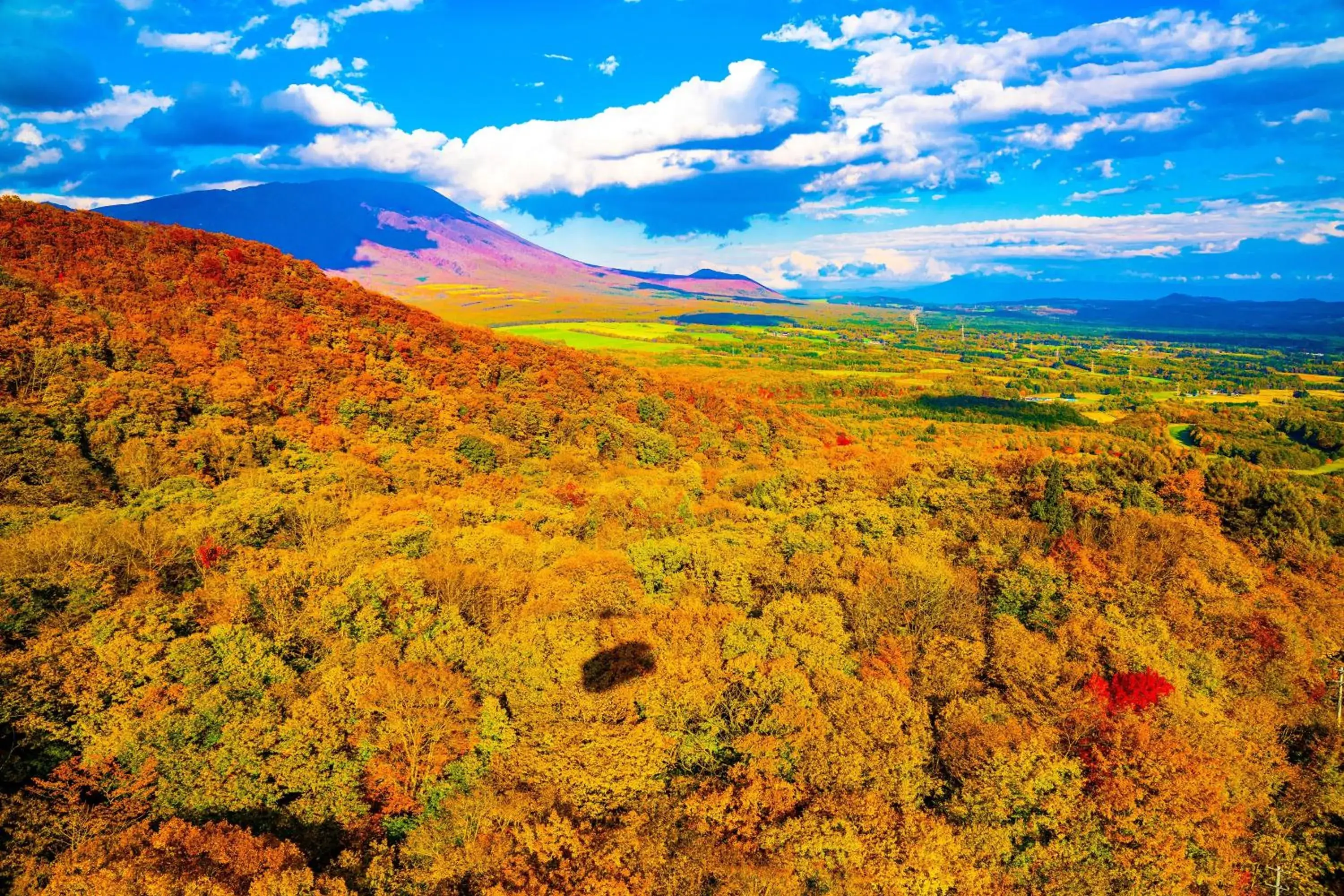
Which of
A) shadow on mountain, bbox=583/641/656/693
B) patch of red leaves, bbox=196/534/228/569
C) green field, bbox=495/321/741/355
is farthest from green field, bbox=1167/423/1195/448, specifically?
green field, bbox=495/321/741/355

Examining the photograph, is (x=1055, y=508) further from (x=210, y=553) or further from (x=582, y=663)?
(x=210, y=553)

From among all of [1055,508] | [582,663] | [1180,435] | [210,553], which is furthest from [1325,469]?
[210,553]

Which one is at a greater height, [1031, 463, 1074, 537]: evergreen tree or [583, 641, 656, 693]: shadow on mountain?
[1031, 463, 1074, 537]: evergreen tree

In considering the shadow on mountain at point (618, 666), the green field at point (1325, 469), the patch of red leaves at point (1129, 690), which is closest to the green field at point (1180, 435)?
the green field at point (1325, 469)

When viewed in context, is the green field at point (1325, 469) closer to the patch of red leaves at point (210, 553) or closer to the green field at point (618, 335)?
the patch of red leaves at point (210, 553)

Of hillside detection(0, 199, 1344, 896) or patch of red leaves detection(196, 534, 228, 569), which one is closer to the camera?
hillside detection(0, 199, 1344, 896)

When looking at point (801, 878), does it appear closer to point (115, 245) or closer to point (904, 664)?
point (904, 664)

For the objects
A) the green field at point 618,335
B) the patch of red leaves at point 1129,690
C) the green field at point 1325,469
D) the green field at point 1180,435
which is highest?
the green field at point 618,335

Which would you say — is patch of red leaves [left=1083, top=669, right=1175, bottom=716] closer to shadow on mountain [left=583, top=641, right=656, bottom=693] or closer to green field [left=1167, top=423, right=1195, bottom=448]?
shadow on mountain [left=583, top=641, right=656, bottom=693]

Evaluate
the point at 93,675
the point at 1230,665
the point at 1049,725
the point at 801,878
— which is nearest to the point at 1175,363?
the point at 1230,665
